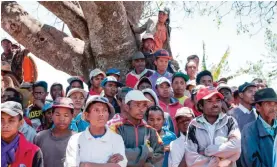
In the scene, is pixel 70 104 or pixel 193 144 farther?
pixel 70 104

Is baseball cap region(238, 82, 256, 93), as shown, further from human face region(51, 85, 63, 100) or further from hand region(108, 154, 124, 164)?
human face region(51, 85, 63, 100)

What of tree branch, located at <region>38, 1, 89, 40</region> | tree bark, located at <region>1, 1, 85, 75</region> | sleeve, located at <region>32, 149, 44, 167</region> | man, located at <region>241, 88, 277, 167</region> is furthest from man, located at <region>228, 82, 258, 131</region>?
tree branch, located at <region>38, 1, 89, 40</region>

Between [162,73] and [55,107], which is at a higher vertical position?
[162,73]

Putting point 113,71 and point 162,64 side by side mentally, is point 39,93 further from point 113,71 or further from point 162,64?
point 162,64

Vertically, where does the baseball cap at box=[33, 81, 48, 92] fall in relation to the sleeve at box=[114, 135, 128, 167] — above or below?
above

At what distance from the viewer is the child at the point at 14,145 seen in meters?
3.86

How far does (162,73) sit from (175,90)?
2.24 ft

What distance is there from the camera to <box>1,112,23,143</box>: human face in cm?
395

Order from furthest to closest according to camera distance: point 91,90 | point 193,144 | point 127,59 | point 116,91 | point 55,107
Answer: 1. point 127,59
2. point 91,90
3. point 116,91
4. point 55,107
5. point 193,144

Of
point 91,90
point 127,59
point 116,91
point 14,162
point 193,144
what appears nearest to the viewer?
point 14,162

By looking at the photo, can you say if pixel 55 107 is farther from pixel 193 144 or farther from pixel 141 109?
pixel 193 144

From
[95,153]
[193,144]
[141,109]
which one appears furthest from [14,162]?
[193,144]

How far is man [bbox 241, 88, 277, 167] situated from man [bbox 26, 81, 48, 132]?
259 cm

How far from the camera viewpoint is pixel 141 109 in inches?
178
